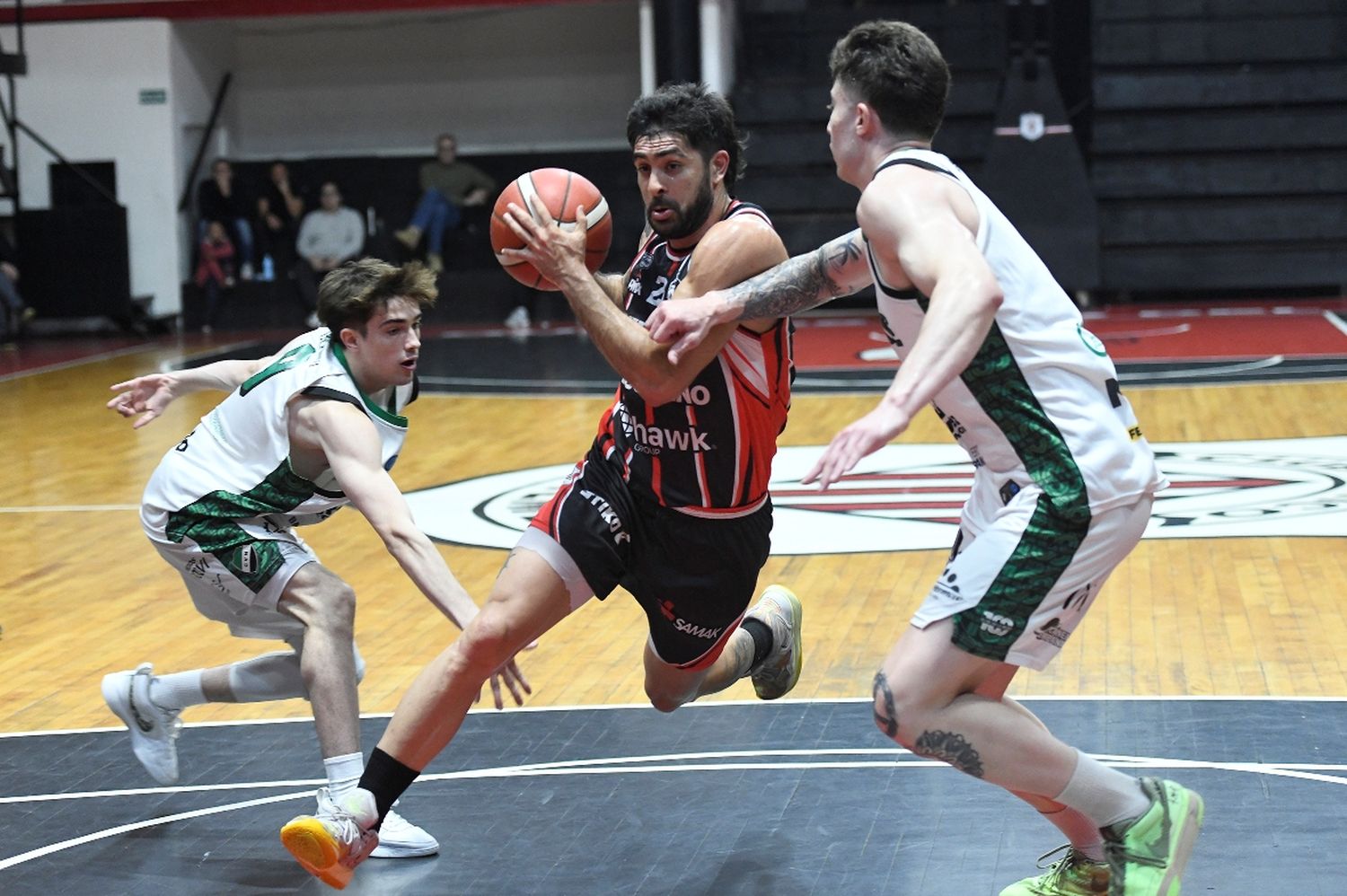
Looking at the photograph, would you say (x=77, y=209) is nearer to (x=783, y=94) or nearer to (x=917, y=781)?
(x=783, y=94)

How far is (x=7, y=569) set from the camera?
7723 mm

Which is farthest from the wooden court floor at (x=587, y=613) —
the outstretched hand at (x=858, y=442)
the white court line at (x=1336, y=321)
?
the white court line at (x=1336, y=321)

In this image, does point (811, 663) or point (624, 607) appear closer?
point (811, 663)

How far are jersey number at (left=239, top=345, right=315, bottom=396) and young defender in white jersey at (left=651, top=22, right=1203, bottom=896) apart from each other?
64.3 inches

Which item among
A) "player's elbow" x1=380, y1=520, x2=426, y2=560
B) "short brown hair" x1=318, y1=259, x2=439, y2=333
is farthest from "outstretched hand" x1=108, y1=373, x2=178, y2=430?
"player's elbow" x1=380, y1=520, x2=426, y2=560

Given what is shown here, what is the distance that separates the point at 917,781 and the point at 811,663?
1264mm

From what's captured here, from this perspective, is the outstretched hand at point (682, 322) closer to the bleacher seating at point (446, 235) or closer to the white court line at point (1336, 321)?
the white court line at point (1336, 321)

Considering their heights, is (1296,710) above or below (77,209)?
below

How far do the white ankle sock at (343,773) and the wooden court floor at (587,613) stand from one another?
1.35 metres

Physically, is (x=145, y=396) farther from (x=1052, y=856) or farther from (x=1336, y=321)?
(x=1336, y=321)

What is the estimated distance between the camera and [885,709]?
3346 mm

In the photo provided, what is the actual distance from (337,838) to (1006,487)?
1.57 metres

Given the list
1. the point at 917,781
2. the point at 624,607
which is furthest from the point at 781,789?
the point at 624,607

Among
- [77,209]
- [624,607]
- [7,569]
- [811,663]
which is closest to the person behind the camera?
[811,663]
